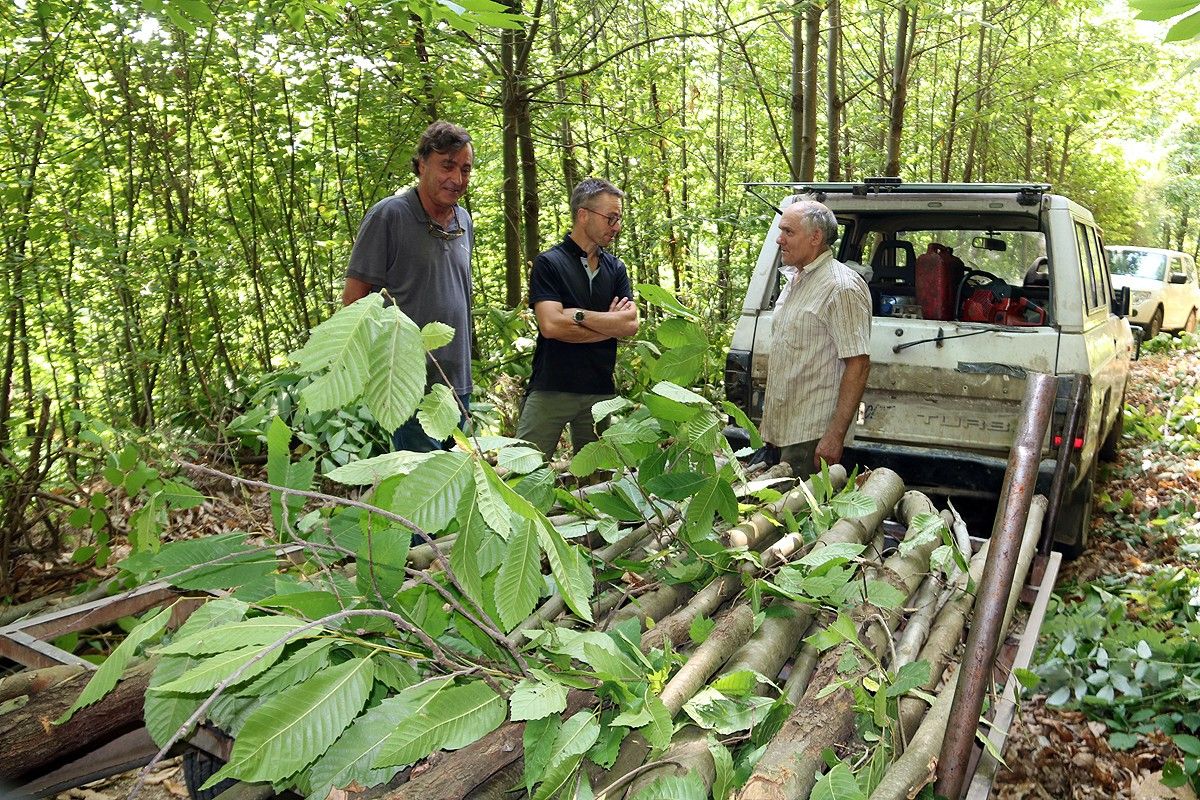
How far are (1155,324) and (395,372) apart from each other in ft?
59.5

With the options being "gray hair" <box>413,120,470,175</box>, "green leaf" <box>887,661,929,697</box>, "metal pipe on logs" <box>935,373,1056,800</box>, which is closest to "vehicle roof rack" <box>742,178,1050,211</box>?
"gray hair" <box>413,120,470,175</box>

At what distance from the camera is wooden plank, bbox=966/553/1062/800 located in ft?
6.92

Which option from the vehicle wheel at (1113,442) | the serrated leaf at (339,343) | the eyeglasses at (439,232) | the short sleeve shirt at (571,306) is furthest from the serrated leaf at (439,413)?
the vehicle wheel at (1113,442)

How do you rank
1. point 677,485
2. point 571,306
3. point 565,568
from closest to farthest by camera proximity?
1. point 565,568
2. point 677,485
3. point 571,306

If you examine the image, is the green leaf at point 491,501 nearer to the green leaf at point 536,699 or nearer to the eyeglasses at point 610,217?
the green leaf at point 536,699

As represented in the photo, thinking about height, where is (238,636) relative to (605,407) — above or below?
below

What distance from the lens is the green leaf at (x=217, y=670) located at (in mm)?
1538

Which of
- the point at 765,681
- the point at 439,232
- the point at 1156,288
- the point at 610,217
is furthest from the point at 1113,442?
the point at 1156,288

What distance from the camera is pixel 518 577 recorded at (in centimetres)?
172

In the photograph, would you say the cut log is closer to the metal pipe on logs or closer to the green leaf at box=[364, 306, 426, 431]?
the green leaf at box=[364, 306, 426, 431]

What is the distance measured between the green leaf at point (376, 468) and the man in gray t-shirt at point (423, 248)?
230 centimetres

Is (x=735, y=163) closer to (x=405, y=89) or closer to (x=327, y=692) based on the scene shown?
(x=405, y=89)

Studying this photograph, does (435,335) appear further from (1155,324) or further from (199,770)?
(1155,324)

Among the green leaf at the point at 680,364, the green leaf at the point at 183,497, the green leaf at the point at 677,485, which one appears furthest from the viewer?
the green leaf at the point at 680,364
